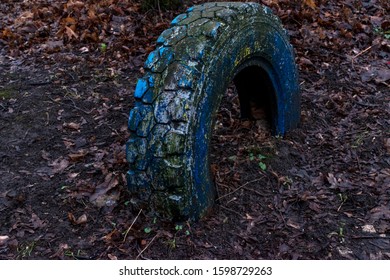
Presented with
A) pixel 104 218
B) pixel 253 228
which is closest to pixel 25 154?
pixel 104 218

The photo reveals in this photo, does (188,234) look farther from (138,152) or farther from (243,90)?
(243,90)

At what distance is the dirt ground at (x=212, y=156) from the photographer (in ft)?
10.2

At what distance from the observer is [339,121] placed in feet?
14.5

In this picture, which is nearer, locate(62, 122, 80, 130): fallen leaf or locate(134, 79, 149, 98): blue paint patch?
locate(134, 79, 149, 98): blue paint patch

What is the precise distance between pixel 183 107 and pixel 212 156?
2.87ft

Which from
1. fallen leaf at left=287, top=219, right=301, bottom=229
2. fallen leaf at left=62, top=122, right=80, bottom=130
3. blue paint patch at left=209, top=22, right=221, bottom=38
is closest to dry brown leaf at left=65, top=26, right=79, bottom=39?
fallen leaf at left=62, top=122, right=80, bottom=130

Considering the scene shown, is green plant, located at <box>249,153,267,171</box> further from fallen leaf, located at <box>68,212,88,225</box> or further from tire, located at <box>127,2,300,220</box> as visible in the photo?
fallen leaf, located at <box>68,212,88,225</box>

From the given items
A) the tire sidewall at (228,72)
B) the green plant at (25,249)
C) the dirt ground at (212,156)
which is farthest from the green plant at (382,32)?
the green plant at (25,249)

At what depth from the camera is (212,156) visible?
3.78m

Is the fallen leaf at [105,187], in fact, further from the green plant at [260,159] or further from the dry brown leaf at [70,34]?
the dry brown leaf at [70,34]

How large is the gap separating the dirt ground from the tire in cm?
21

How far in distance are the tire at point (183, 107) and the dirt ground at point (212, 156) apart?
0.69 ft

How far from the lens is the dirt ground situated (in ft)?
10.2

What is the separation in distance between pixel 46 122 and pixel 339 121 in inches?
98.4
